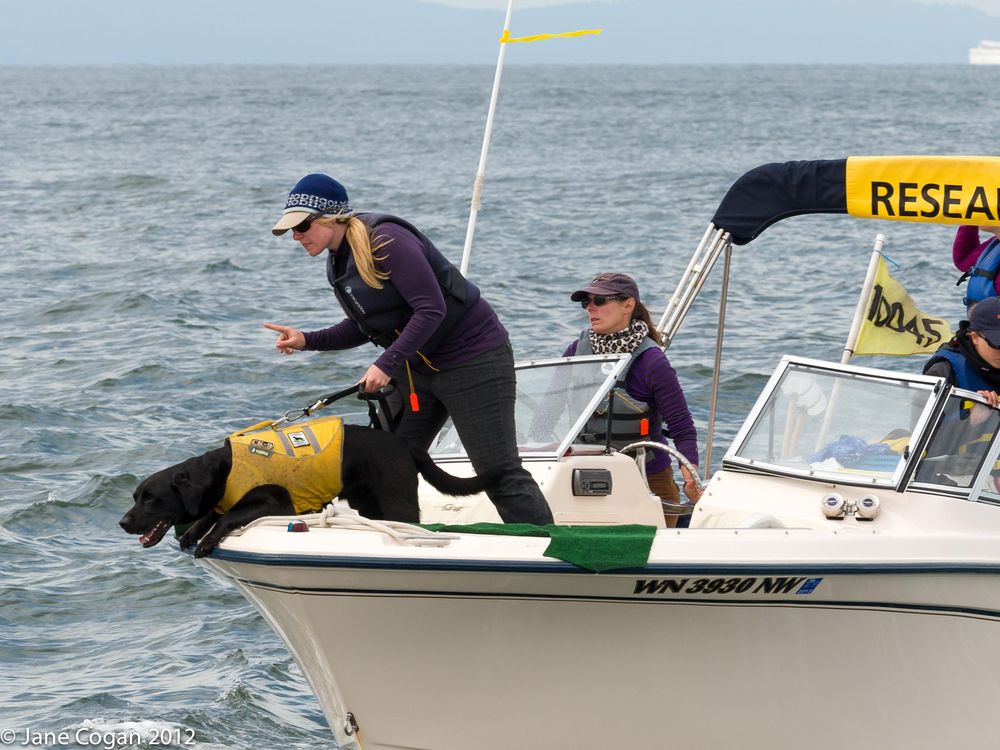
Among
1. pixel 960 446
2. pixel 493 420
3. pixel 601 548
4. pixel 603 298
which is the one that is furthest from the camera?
pixel 603 298

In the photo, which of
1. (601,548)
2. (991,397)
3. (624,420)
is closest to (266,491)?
(601,548)

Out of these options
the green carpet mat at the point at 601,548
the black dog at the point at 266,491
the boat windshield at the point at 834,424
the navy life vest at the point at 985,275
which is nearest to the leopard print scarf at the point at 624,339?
the boat windshield at the point at 834,424

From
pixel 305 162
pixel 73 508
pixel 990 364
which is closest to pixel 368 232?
pixel 990 364

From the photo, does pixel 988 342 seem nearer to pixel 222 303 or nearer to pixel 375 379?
pixel 375 379

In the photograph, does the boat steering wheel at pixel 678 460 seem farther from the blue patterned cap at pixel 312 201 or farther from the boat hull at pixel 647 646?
the blue patterned cap at pixel 312 201

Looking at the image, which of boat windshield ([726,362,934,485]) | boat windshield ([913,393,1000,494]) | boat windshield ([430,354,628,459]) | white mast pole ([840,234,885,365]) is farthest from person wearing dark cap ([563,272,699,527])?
boat windshield ([913,393,1000,494])

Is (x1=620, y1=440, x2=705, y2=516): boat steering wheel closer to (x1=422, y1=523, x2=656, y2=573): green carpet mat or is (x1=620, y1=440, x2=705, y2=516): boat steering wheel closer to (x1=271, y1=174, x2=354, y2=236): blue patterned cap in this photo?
(x1=422, y1=523, x2=656, y2=573): green carpet mat

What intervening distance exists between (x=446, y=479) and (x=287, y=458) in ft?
1.99

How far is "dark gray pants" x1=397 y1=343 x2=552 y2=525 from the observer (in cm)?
557

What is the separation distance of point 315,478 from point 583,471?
1389 mm

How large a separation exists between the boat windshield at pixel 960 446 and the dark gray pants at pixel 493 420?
1512mm

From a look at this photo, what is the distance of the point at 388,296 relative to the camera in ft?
17.6

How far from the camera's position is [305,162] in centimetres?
3881

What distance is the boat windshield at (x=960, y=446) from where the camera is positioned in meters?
5.62
